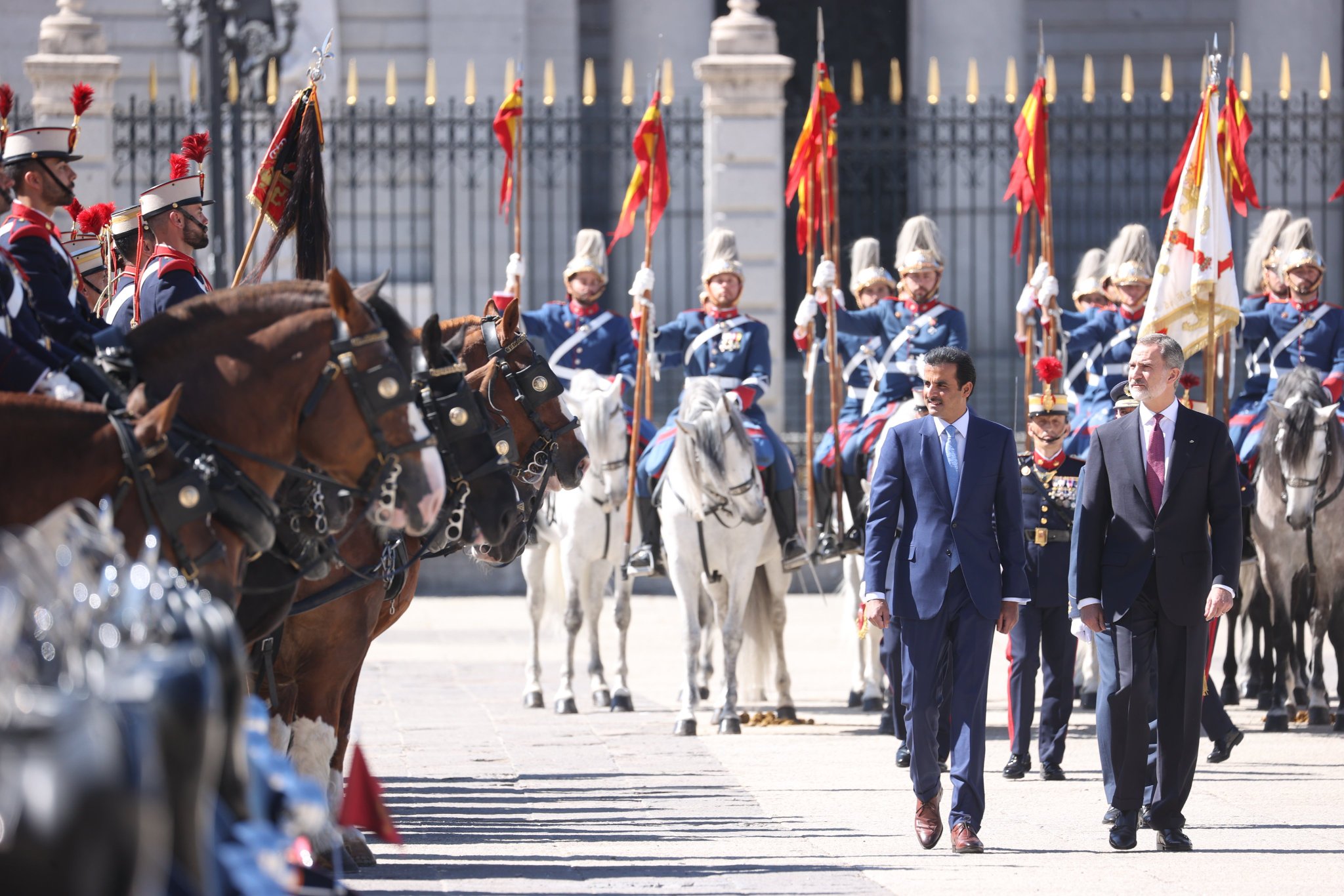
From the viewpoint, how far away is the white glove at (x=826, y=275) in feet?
39.6

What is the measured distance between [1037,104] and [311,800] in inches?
402

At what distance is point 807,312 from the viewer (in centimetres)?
1221

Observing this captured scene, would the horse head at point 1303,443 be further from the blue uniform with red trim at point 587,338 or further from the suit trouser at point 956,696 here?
the suit trouser at point 956,696

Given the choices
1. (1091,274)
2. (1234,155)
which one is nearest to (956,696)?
(1234,155)

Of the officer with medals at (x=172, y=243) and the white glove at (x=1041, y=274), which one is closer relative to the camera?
the officer with medals at (x=172, y=243)

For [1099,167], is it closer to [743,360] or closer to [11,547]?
[743,360]

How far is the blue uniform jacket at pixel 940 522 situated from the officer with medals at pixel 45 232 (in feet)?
9.63

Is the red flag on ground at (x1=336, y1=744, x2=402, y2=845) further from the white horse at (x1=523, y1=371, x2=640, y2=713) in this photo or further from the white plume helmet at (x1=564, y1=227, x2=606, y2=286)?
the white plume helmet at (x1=564, y1=227, x2=606, y2=286)

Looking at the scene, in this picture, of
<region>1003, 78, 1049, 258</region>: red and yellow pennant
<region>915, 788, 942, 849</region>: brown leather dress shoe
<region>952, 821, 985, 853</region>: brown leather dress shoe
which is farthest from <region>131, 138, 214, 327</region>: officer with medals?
<region>1003, 78, 1049, 258</region>: red and yellow pennant

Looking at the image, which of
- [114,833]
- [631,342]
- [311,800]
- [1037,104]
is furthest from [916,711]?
[1037,104]

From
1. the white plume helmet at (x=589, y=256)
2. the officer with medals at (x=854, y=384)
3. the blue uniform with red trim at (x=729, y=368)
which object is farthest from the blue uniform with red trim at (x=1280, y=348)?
the white plume helmet at (x=589, y=256)

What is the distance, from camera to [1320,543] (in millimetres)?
11242

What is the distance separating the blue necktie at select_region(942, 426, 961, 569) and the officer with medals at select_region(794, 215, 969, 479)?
4.10 meters

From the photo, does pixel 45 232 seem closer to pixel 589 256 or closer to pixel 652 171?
pixel 589 256
